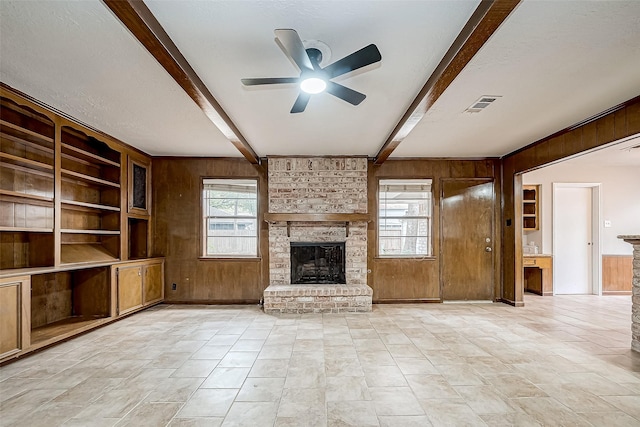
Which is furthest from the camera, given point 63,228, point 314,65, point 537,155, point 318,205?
point 318,205

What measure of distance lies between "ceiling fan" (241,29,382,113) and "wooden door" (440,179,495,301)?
396 cm

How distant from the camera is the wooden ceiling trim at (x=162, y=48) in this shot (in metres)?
1.91

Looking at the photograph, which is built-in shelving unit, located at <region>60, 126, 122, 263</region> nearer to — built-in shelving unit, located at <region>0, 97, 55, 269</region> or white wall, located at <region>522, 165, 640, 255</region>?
built-in shelving unit, located at <region>0, 97, 55, 269</region>

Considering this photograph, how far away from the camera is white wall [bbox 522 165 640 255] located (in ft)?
21.9

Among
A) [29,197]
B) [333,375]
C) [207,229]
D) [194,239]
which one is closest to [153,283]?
[194,239]

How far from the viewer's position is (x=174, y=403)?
7.95 feet

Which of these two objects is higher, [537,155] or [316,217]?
[537,155]

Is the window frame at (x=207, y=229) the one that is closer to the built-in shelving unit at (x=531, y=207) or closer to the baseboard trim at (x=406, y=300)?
the baseboard trim at (x=406, y=300)

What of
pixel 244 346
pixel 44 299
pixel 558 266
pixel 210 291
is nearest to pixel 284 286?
pixel 210 291

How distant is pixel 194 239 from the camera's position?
5852 millimetres

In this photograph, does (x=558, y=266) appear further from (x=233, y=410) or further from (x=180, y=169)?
(x=180, y=169)

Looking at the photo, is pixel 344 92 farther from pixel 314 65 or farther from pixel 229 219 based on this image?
pixel 229 219

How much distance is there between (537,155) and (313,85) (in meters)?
4.16

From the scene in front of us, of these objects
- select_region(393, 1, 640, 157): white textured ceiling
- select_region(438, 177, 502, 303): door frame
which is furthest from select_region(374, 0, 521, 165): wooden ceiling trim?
select_region(438, 177, 502, 303): door frame
